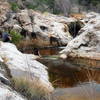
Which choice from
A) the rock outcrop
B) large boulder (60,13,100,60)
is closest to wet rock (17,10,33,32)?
the rock outcrop

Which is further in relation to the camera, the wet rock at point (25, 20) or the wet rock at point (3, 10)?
the wet rock at point (3, 10)

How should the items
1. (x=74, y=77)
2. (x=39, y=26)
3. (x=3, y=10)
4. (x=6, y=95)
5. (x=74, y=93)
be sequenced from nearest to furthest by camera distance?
(x=6, y=95) < (x=74, y=93) < (x=74, y=77) < (x=39, y=26) < (x=3, y=10)

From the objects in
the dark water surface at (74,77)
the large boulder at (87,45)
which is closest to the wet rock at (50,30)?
the large boulder at (87,45)

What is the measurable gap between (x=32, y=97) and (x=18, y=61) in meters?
4.14

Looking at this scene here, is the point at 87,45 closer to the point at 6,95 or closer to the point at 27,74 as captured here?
the point at 27,74

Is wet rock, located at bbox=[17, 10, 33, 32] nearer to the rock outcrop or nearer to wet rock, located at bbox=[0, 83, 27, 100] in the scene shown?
the rock outcrop

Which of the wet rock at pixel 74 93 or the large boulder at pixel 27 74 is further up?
the large boulder at pixel 27 74

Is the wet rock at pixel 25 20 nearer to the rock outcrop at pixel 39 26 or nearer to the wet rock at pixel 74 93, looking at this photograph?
the rock outcrop at pixel 39 26

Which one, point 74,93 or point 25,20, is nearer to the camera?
point 74,93

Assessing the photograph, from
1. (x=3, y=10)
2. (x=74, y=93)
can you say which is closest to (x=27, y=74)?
(x=74, y=93)

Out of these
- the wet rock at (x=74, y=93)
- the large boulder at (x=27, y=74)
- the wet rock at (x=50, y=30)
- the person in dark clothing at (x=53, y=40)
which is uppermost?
the large boulder at (x=27, y=74)

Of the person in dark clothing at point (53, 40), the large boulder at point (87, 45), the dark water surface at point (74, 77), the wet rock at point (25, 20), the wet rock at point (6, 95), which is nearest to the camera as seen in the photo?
the wet rock at point (6, 95)

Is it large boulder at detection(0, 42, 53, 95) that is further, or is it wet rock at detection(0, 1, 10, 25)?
wet rock at detection(0, 1, 10, 25)

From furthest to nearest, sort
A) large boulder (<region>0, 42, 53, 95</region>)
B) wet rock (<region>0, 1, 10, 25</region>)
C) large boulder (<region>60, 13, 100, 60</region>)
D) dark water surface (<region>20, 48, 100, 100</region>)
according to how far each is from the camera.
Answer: wet rock (<region>0, 1, 10, 25</region>) < large boulder (<region>60, 13, 100, 60</region>) < dark water surface (<region>20, 48, 100, 100</region>) < large boulder (<region>0, 42, 53, 95</region>)
